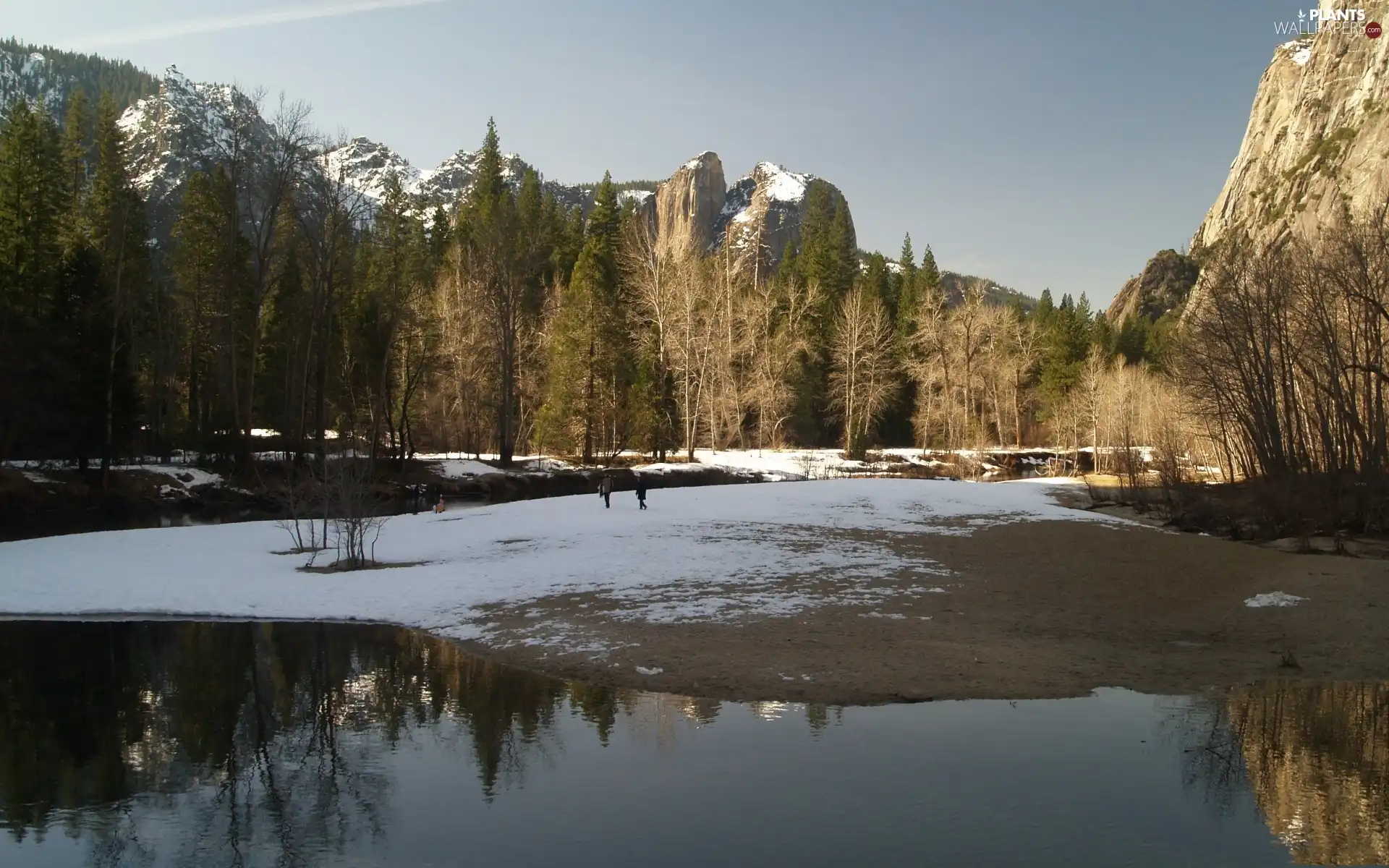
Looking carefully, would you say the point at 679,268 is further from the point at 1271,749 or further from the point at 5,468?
the point at 1271,749

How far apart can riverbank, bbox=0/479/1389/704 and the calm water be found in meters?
1.10

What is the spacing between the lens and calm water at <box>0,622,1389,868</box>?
7293mm

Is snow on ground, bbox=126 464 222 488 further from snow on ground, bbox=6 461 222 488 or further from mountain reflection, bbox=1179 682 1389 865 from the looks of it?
mountain reflection, bbox=1179 682 1389 865

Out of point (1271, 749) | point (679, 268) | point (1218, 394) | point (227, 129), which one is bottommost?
point (1271, 749)

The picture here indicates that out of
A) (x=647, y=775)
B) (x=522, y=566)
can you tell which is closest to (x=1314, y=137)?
(x=522, y=566)

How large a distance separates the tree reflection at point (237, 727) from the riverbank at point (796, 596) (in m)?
1.42

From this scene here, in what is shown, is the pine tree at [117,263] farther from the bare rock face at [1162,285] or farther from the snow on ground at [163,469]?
the bare rock face at [1162,285]

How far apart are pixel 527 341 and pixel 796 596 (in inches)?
1997

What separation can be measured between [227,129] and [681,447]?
3528 centimetres

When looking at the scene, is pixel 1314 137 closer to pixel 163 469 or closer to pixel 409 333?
pixel 409 333

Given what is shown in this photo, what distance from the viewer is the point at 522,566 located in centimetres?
2069

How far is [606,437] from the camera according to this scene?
59250 millimetres

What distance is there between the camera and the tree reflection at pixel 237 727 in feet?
25.6

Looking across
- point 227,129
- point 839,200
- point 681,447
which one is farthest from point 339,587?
point 839,200
